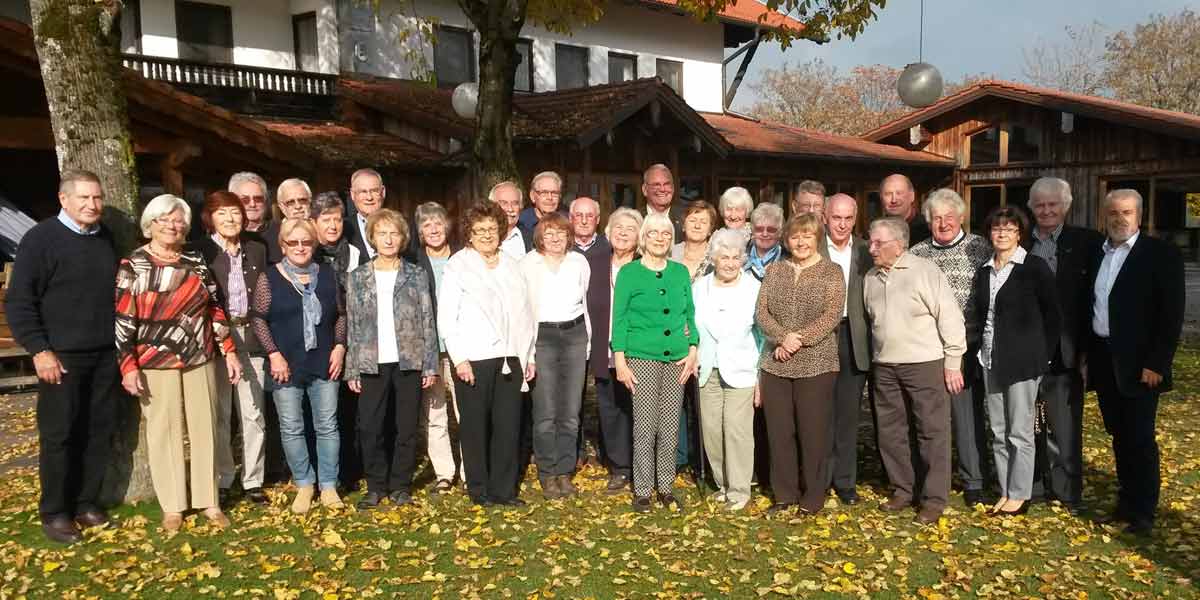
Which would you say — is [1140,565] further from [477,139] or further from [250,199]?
[477,139]

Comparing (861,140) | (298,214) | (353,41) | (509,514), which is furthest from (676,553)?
(861,140)

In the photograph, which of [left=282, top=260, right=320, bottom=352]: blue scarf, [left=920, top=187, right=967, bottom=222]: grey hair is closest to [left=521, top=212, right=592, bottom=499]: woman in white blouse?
[left=282, top=260, right=320, bottom=352]: blue scarf

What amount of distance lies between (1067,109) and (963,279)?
57.0 ft

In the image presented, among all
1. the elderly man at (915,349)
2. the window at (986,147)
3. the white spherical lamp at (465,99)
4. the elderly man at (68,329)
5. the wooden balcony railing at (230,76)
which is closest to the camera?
the elderly man at (68,329)

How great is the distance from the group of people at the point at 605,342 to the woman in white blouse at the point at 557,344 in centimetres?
2

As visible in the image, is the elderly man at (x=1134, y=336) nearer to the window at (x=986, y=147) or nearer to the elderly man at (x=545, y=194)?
the elderly man at (x=545, y=194)

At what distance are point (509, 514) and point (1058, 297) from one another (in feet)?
11.7

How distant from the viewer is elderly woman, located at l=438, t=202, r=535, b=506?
225 inches

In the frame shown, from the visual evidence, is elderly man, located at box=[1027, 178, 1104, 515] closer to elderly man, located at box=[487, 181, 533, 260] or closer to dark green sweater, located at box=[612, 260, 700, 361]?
dark green sweater, located at box=[612, 260, 700, 361]

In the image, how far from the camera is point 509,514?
5.80 m

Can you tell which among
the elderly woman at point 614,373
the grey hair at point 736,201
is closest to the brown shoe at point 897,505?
the elderly woman at point 614,373

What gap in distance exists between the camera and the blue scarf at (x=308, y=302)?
563 cm

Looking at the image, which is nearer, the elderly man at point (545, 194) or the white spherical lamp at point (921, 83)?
the elderly man at point (545, 194)

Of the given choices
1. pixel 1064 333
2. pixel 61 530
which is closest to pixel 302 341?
pixel 61 530
